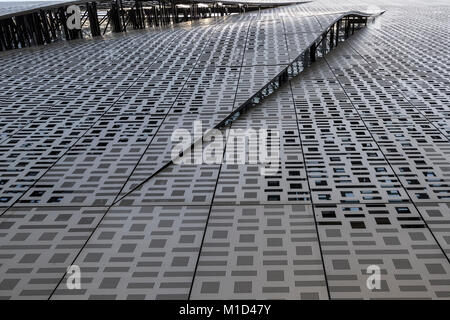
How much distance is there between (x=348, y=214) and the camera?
15.5 ft

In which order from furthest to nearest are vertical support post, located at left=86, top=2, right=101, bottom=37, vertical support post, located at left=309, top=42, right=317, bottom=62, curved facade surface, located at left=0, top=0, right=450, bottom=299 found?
vertical support post, located at left=86, top=2, right=101, bottom=37, vertical support post, located at left=309, top=42, right=317, bottom=62, curved facade surface, located at left=0, top=0, right=450, bottom=299

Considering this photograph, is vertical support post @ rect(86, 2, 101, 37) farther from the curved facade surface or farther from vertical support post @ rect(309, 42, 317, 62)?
vertical support post @ rect(309, 42, 317, 62)

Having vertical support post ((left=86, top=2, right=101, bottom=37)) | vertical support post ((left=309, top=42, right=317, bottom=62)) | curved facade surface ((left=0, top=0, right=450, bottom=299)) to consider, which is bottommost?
curved facade surface ((left=0, top=0, right=450, bottom=299))

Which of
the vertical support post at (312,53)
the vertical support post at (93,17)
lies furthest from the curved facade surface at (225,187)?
the vertical support post at (93,17)

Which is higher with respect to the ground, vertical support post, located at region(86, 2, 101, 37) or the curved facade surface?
vertical support post, located at region(86, 2, 101, 37)

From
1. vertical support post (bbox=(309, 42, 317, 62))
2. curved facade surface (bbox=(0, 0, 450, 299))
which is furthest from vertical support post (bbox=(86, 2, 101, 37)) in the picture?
vertical support post (bbox=(309, 42, 317, 62))

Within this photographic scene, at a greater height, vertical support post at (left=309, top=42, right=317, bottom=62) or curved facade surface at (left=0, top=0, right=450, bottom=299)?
vertical support post at (left=309, top=42, right=317, bottom=62)

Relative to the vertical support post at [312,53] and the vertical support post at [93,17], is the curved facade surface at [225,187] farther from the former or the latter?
the vertical support post at [93,17]

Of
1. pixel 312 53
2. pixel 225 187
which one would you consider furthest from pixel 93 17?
pixel 225 187

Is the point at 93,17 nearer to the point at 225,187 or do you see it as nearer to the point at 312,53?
the point at 312,53

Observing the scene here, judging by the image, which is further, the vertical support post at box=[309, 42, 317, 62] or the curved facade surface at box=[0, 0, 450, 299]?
the vertical support post at box=[309, 42, 317, 62]

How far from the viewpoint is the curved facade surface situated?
12.8 feet

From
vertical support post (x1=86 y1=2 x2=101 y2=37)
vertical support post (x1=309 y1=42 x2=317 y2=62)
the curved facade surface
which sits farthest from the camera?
vertical support post (x1=86 y1=2 x2=101 y2=37)

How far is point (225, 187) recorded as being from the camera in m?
5.37
